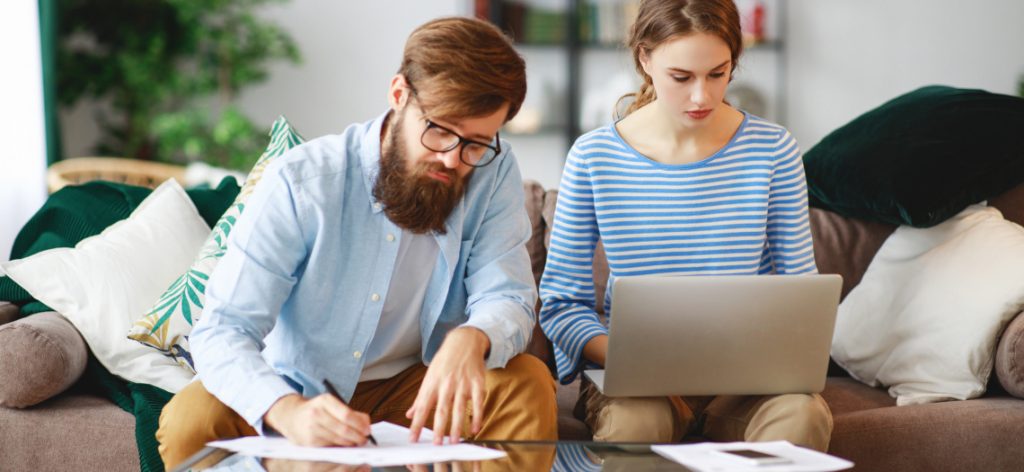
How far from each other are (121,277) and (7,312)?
0.23 meters

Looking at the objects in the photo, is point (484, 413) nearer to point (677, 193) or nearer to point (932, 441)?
point (677, 193)

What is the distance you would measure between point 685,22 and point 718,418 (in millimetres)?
677

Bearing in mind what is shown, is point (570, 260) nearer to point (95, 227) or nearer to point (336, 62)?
point (95, 227)

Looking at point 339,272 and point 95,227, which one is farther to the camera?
point 95,227

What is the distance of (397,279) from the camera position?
1.58 metres

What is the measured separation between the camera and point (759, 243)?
5.99 feet

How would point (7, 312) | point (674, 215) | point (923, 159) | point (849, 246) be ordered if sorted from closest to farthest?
point (674, 215) < point (7, 312) < point (923, 159) < point (849, 246)

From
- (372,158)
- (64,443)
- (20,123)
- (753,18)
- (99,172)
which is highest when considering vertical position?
(753,18)

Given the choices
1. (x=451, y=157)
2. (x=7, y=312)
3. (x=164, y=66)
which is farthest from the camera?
(x=164, y=66)

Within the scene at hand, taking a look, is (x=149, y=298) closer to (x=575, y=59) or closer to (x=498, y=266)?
(x=498, y=266)

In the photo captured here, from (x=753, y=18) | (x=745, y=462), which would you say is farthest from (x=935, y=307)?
(x=753, y=18)

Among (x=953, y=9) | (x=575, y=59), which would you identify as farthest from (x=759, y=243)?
(x=953, y=9)

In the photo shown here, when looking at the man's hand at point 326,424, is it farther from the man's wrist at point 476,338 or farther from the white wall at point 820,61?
the white wall at point 820,61

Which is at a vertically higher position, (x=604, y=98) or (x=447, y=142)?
(x=447, y=142)
